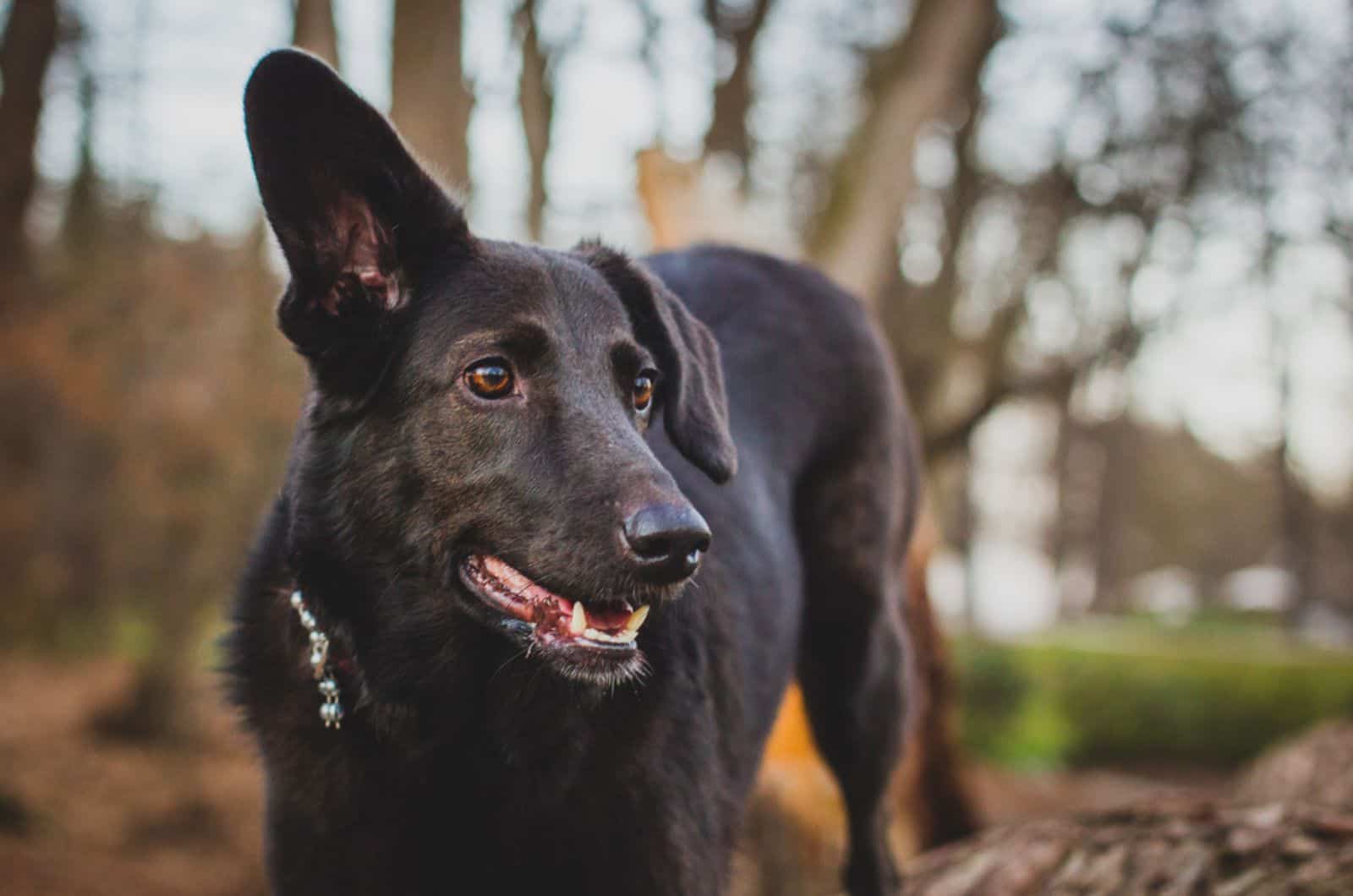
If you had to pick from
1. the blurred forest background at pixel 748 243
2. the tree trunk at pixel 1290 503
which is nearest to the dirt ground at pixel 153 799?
the blurred forest background at pixel 748 243

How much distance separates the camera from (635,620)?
254cm

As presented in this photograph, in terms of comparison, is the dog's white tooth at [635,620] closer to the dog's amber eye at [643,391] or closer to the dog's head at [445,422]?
the dog's head at [445,422]

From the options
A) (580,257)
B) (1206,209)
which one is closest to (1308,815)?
(580,257)

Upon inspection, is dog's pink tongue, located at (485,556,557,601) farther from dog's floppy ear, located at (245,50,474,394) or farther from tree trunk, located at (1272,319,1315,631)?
tree trunk, located at (1272,319,1315,631)

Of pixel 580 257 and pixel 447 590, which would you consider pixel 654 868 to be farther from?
pixel 580 257

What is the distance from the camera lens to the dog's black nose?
7.35ft

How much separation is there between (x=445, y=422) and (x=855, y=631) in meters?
2.01

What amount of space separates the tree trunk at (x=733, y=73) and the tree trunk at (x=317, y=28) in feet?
15.1

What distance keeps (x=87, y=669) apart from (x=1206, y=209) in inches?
614

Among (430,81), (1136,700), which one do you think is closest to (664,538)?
(430,81)

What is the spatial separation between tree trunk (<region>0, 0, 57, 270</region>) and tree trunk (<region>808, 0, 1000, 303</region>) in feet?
16.2

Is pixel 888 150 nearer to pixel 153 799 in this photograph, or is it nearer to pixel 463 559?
pixel 463 559

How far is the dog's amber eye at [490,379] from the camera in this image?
2586 mm

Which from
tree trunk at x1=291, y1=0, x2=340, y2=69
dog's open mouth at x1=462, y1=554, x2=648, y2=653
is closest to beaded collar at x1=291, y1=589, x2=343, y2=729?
dog's open mouth at x1=462, y1=554, x2=648, y2=653
